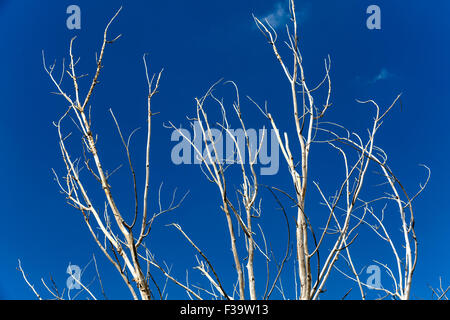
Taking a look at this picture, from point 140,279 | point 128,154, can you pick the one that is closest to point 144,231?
point 140,279

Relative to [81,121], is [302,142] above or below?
below

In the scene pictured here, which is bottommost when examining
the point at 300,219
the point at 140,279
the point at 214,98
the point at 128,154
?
the point at 140,279

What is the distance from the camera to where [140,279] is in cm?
136
